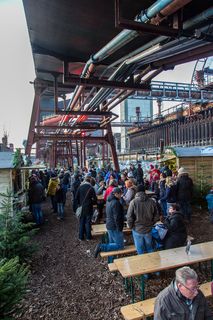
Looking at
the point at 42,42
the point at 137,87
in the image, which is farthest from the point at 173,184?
the point at 42,42

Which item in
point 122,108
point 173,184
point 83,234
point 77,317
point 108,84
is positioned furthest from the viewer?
point 122,108

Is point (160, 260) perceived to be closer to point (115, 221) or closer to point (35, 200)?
point (115, 221)

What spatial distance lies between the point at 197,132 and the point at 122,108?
92.6 feet

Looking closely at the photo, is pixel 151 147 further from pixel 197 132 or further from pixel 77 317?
pixel 77 317

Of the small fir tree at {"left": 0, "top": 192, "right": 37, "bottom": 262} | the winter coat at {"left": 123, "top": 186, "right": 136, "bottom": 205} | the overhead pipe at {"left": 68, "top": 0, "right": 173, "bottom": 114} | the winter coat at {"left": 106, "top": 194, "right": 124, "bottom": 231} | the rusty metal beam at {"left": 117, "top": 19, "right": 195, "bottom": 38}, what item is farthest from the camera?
the winter coat at {"left": 123, "top": 186, "right": 136, "bottom": 205}

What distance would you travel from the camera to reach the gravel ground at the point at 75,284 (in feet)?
13.7

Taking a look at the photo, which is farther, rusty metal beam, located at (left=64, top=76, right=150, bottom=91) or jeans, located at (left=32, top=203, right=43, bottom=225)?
jeans, located at (left=32, top=203, right=43, bottom=225)

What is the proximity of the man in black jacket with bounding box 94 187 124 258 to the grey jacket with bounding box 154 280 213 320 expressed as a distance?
3.16 meters

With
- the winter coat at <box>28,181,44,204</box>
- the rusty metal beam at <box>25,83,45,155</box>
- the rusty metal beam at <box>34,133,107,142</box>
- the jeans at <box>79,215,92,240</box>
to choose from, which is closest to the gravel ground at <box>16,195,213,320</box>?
the jeans at <box>79,215,92,240</box>

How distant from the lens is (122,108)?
160ft

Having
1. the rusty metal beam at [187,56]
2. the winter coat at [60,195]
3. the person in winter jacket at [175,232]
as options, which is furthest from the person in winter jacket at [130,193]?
the rusty metal beam at [187,56]

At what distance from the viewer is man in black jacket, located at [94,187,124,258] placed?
18.8ft

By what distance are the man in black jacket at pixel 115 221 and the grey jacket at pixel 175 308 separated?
3.16 metres

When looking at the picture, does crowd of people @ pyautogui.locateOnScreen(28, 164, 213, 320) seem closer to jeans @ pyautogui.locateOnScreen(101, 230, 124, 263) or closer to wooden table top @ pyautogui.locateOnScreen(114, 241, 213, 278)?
jeans @ pyautogui.locateOnScreen(101, 230, 124, 263)
